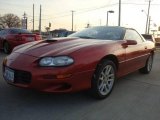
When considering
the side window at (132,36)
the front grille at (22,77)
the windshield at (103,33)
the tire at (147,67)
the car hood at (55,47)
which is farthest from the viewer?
the tire at (147,67)

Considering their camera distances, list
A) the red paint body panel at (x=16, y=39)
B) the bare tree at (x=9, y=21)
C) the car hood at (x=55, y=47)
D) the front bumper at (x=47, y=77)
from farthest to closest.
A: the bare tree at (x=9, y=21) → the red paint body panel at (x=16, y=39) → the car hood at (x=55, y=47) → the front bumper at (x=47, y=77)

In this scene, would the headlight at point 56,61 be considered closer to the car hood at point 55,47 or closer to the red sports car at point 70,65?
the red sports car at point 70,65

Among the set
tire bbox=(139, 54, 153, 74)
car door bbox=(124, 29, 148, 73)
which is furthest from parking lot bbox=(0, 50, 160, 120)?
tire bbox=(139, 54, 153, 74)

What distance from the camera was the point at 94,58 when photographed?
433 centimetres

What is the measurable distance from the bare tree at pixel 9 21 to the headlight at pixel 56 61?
85274mm

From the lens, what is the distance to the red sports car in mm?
3936

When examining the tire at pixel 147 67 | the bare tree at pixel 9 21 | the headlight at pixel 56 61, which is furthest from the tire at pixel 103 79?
the bare tree at pixel 9 21

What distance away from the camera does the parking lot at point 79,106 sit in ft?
12.4

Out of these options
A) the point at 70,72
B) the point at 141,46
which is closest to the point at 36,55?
the point at 70,72

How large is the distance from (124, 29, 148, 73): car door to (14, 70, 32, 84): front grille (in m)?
2.17

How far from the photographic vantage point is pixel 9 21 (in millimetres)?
86438

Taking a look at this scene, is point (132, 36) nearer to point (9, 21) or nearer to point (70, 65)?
point (70, 65)

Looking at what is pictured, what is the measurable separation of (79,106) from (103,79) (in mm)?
717

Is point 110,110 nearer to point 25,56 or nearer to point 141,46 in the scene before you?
point 25,56
